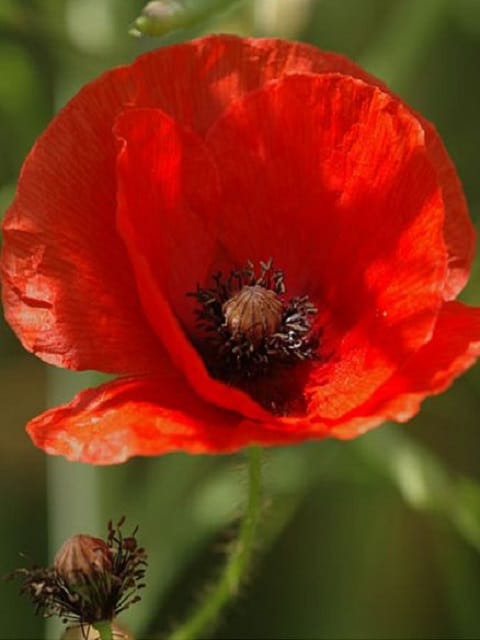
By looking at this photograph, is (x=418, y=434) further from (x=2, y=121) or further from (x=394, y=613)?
(x=2, y=121)

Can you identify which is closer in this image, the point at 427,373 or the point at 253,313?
the point at 427,373

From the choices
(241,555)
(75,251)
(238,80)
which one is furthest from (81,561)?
(238,80)

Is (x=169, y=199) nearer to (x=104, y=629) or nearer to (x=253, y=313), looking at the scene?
(x=253, y=313)

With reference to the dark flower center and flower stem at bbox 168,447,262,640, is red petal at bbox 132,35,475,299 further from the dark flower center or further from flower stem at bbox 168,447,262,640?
flower stem at bbox 168,447,262,640

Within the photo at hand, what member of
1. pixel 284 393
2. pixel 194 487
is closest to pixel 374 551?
pixel 194 487

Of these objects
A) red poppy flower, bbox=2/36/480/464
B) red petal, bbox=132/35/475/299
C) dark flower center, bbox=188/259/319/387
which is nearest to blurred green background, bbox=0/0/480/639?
dark flower center, bbox=188/259/319/387
